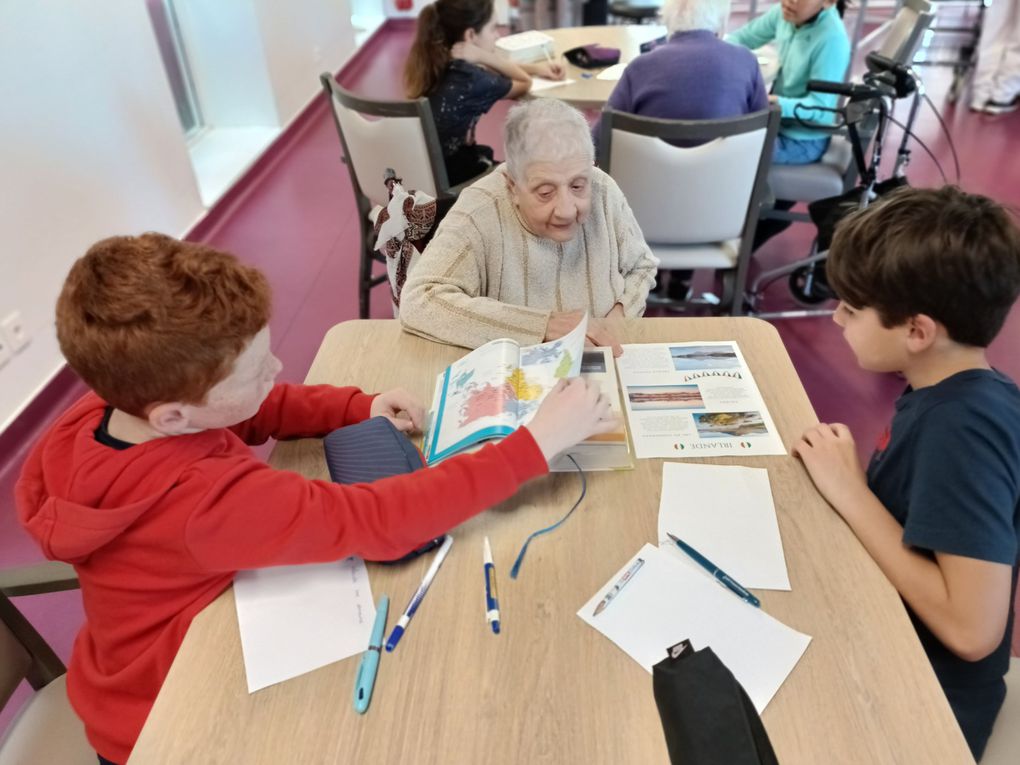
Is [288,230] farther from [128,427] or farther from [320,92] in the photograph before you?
[128,427]

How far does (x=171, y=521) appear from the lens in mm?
852

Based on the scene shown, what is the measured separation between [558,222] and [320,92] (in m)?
4.60

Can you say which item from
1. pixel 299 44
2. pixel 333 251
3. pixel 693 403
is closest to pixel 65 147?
pixel 333 251

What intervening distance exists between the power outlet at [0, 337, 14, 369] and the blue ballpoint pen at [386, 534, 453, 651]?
6.70 feet

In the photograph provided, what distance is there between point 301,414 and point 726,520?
68cm

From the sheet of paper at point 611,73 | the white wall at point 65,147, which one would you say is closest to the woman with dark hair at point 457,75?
the sheet of paper at point 611,73

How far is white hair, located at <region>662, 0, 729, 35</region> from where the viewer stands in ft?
7.82

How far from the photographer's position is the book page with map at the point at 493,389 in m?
1.08

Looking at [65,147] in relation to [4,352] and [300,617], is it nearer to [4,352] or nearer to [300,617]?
[4,352]

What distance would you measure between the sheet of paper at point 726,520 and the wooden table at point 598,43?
181cm

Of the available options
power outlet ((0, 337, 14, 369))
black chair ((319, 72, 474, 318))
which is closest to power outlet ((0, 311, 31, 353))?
power outlet ((0, 337, 14, 369))

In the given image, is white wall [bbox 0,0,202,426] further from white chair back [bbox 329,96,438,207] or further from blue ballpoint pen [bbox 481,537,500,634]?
blue ballpoint pen [bbox 481,537,500,634]

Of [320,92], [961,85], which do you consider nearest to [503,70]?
[320,92]

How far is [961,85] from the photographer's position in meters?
4.95
